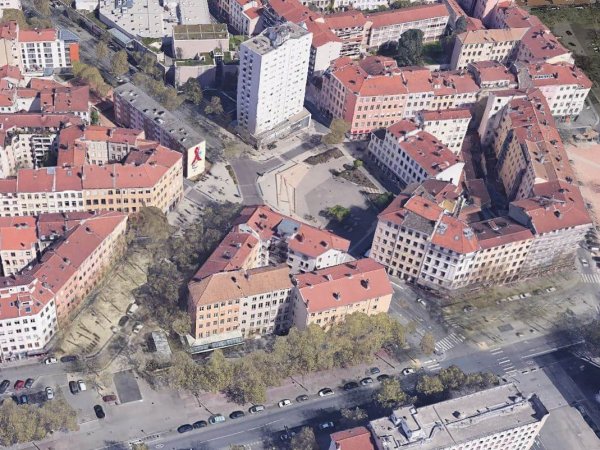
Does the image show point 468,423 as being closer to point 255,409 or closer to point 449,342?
point 449,342

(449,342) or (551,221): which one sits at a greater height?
(551,221)

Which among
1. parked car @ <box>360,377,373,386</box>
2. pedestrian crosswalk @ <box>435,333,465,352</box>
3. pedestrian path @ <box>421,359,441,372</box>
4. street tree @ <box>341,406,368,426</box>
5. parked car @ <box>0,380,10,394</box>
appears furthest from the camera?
pedestrian crosswalk @ <box>435,333,465,352</box>

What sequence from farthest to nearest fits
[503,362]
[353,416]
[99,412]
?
[503,362] → [99,412] → [353,416]

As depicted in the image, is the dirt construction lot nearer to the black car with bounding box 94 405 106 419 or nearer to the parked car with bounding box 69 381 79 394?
the parked car with bounding box 69 381 79 394

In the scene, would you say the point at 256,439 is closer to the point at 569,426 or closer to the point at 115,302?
the point at 115,302

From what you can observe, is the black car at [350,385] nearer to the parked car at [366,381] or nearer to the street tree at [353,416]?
the parked car at [366,381]

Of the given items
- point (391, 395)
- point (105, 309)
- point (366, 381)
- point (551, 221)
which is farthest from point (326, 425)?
point (551, 221)

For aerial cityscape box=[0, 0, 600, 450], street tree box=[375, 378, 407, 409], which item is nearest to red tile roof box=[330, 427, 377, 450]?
aerial cityscape box=[0, 0, 600, 450]
